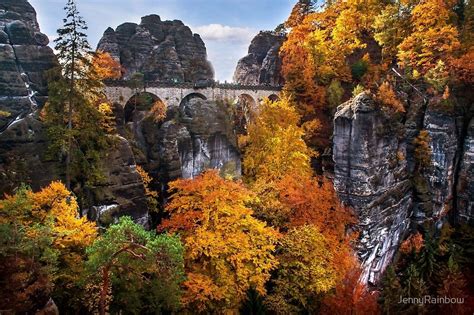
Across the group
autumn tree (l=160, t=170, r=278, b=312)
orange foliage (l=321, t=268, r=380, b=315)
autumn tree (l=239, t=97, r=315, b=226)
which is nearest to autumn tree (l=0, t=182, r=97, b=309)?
autumn tree (l=160, t=170, r=278, b=312)

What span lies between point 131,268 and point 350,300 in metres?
14.4

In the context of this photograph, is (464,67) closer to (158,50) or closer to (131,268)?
(131,268)

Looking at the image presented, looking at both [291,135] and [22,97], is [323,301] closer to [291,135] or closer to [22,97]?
[291,135]

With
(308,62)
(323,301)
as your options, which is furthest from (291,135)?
(323,301)

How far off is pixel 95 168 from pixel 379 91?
70.5ft

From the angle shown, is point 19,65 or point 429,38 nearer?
point 19,65

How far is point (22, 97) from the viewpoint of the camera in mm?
20266

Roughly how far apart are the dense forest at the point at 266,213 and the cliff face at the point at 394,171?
527mm

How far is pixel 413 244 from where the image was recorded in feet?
95.7

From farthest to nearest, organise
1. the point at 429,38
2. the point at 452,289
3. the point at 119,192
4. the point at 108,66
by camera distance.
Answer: the point at 108,66
the point at 429,38
the point at 452,289
the point at 119,192

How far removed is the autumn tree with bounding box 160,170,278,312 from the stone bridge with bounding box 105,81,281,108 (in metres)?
12.3

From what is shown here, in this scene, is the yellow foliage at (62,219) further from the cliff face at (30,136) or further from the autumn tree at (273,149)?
the autumn tree at (273,149)

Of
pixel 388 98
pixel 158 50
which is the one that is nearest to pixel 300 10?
pixel 158 50

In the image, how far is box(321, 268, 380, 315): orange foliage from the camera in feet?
69.4
